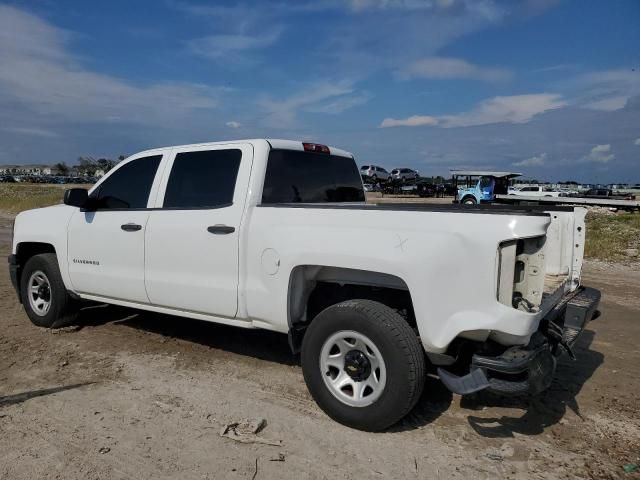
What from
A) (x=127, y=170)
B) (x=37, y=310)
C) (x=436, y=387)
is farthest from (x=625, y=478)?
(x=37, y=310)

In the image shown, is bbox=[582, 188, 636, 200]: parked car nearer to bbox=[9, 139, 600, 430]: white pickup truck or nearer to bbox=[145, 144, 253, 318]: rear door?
bbox=[9, 139, 600, 430]: white pickup truck

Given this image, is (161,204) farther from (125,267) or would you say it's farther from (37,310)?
(37,310)

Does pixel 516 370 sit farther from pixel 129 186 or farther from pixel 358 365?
pixel 129 186

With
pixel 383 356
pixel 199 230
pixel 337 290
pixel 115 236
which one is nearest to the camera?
pixel 383 356

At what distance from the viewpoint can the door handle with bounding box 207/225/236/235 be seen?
4.06 m

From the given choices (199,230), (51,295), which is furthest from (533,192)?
(199,230)

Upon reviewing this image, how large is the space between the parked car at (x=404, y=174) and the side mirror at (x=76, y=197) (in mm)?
42471

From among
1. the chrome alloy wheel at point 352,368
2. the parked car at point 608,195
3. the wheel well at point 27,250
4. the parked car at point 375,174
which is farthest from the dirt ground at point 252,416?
the parked car at point 375,174

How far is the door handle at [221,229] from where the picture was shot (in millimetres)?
4065

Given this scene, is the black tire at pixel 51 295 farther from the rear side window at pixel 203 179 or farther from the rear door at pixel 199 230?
the rear side window at pixel 203 179

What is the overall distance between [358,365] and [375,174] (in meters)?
43.4

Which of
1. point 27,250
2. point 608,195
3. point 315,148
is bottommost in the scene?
point 608,195

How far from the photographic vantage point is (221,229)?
4.12 meters

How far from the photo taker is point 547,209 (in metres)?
3.97
